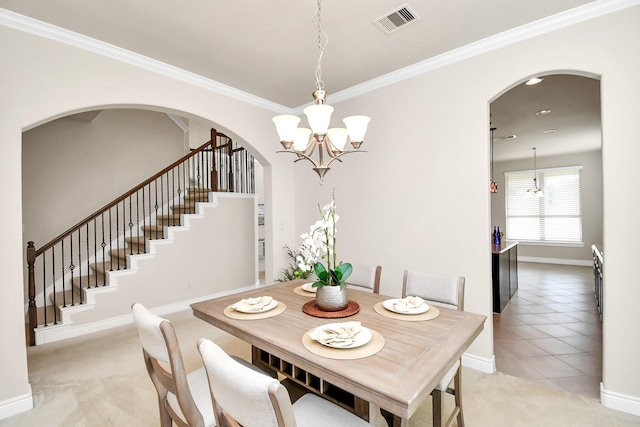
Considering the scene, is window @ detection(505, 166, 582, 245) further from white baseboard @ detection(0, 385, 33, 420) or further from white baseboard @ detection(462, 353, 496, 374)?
white baseboard @ detection(0, 385, 33, 420)

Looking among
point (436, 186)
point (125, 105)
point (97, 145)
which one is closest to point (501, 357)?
point (436, 186)

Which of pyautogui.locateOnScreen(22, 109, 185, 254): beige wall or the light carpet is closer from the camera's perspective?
the light carpet

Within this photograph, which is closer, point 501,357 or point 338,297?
point 338,297

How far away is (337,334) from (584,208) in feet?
30.1

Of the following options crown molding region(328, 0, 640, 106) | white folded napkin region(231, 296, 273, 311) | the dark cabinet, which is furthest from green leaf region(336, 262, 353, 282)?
the dark cabinet

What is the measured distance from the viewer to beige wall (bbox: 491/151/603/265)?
24.7 ft

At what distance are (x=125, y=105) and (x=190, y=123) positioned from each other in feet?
12.5

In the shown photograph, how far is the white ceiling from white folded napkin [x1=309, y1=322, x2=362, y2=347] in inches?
83.7

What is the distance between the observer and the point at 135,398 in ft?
8.02

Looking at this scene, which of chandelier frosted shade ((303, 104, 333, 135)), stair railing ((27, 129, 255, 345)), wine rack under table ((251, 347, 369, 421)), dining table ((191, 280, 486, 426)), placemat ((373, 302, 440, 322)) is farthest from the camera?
stair railing ((27, 129, 255, 345))

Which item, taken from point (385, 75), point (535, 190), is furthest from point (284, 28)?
point (535, 190)

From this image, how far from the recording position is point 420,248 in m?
3.16

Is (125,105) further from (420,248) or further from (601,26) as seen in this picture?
(601,26)

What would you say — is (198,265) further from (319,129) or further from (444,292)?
(444,292)
